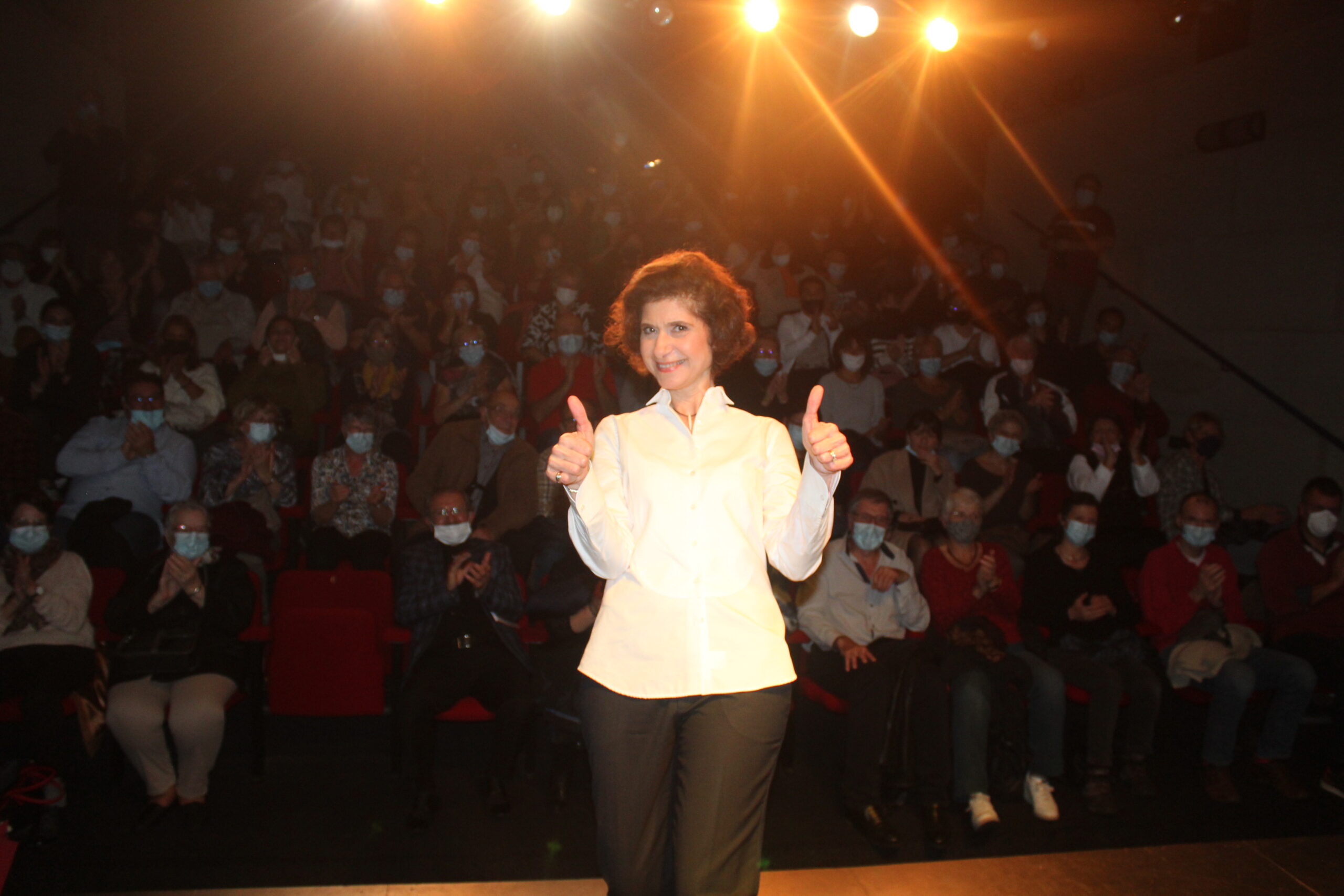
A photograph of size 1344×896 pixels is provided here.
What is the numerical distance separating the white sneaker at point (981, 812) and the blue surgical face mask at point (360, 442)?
3636mm

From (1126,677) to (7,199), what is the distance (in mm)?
9005

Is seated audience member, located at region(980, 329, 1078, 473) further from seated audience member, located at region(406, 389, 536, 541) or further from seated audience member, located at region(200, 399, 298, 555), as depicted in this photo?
seated audience member, located at region(200, 399, 298, 555)

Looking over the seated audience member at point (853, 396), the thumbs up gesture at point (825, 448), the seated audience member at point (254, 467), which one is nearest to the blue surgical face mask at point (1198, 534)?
the seated audience member at point (853, 396)

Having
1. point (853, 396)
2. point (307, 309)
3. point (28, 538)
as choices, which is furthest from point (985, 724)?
point (307, 309)

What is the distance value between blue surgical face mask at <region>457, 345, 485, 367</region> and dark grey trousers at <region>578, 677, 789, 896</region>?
489 centimetres

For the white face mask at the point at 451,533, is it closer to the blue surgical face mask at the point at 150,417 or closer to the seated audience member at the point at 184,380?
the blue surgical face mask at the point at 150,417

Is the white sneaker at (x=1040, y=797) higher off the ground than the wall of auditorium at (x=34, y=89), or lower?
lower

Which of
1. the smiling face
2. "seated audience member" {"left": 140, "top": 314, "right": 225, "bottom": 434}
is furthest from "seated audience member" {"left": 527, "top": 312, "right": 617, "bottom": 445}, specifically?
the smiling face

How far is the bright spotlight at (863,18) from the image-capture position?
7.31m

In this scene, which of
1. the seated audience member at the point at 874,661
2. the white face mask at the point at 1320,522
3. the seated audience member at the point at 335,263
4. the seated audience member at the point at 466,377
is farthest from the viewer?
the seated audience member at the point at 335,263

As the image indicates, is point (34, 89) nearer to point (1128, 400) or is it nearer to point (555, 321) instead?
point (555, 321)

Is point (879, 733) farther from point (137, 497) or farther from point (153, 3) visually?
point (153, 3)

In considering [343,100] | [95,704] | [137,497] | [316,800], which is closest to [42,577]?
Answer: [95,704]

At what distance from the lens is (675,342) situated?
70.9 inches
